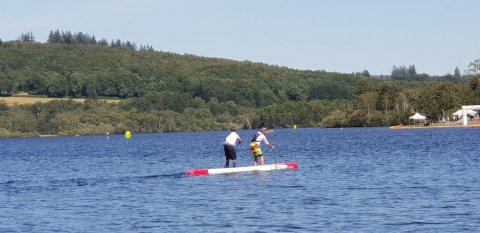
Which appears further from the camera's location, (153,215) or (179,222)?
(153,215)

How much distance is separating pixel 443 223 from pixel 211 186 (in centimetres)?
1677

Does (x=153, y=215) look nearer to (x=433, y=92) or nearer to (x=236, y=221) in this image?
(x=236, y=221)

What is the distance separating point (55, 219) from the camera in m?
34.8

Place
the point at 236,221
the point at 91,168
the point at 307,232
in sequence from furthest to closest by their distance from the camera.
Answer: the point at 91,168, the point at 236,221, the point at 307,232

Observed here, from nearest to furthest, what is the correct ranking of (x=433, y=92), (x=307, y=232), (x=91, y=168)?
(x=307, y=232) → (x=91, y=168) → (x=433, y=92)

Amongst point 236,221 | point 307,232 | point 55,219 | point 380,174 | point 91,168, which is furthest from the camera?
point 91,168

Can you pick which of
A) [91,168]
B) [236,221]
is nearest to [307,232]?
[236,221]

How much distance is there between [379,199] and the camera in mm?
37562

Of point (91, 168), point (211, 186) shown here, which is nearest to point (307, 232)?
point (211, 186)

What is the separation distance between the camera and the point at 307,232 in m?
29.7

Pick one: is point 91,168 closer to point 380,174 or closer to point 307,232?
point 380,174

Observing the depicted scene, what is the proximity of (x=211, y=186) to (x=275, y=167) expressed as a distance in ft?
30.6

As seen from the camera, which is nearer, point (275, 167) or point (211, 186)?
point (211, 186)

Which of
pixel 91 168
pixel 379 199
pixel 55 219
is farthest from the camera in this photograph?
pixel 91 168
